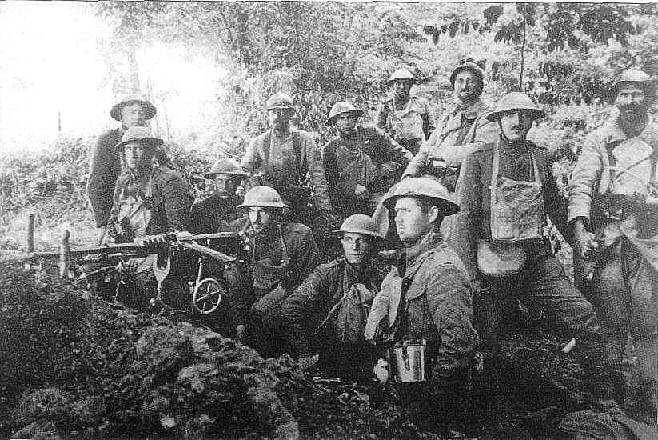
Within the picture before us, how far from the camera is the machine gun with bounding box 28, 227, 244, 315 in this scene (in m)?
3.83

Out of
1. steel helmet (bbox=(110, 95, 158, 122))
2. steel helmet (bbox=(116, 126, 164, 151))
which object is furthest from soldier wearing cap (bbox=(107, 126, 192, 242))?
steel helmet (bbox=(110, 95, 158, 122))

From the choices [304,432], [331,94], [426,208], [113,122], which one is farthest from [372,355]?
[113,122]

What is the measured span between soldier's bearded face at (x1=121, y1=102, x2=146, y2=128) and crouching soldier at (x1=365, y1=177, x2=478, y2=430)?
2019 millimetres

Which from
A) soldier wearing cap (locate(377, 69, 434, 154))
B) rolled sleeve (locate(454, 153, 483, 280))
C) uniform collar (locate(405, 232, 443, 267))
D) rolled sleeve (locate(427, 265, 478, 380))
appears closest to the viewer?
rolled sleeve (locate(427, 265, 478, 380))

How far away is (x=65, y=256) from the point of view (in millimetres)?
3902

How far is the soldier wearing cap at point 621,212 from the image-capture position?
3.81m

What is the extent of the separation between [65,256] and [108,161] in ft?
2.40

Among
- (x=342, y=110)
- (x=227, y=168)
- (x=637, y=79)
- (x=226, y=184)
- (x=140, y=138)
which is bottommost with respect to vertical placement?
(x=226, y=184)

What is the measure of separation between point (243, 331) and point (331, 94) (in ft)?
5.80

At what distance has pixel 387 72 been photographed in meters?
4.03

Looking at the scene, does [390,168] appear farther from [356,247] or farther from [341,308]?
[341,308]

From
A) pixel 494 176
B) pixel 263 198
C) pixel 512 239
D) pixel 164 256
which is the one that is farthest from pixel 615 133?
pixel 164 256

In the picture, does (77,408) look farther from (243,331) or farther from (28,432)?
(243,331)

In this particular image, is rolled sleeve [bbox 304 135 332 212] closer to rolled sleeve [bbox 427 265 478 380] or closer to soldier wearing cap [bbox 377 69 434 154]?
soldier wearing cap [bbox 377 69 434 154]
